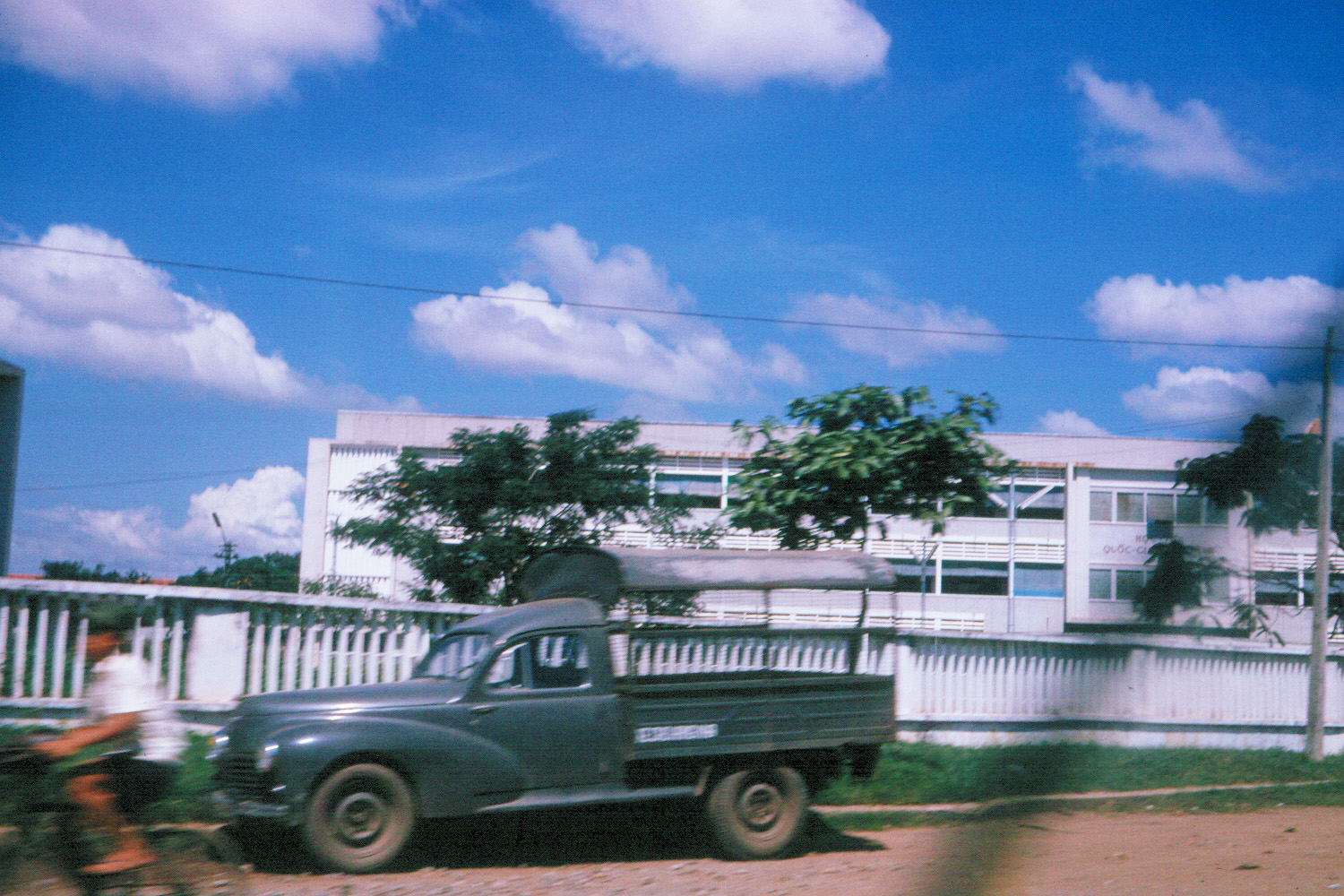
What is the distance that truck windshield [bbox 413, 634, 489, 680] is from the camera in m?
7.75

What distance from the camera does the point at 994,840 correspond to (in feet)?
3.47

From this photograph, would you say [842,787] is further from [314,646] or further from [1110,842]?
[314,646]

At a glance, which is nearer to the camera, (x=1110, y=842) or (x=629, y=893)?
(x=629, y=893)

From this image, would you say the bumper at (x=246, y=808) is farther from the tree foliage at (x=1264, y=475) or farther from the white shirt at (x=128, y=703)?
the tree foliage at (x=1264, y=475)

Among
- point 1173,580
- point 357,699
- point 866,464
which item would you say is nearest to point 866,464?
point 866,464

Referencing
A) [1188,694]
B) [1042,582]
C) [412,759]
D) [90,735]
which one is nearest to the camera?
[1042,582]

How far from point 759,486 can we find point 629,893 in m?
3.85

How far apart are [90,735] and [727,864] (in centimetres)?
416

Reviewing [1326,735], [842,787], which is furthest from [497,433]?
[1326,735]

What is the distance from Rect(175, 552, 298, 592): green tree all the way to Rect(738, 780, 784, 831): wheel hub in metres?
10.9

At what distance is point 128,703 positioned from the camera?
215 inches

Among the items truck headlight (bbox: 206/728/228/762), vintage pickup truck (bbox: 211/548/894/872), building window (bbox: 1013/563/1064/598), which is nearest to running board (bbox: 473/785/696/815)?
vintage pickup truck (bbox: 211/548/894/872)

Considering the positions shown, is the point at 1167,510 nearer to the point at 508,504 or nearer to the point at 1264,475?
the point at 1264,475

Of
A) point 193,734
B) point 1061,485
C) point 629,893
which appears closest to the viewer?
point 1061,485
